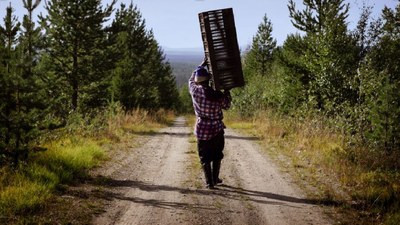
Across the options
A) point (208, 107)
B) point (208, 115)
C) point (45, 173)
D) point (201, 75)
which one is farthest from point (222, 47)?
point (45, 173)

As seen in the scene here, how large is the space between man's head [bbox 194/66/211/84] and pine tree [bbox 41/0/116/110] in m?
10.8

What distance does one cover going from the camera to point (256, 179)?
7.66 metres

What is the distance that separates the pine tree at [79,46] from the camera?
54.6 feet

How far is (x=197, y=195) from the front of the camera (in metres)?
6.41

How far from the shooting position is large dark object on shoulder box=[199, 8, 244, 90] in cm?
636

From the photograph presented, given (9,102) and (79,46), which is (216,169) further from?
(79,46)

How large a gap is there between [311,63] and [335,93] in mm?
2517

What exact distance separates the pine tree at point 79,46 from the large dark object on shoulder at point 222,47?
36.6 feet

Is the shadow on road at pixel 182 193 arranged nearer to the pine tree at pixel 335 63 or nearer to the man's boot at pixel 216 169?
the man's boot at pixel 216 169

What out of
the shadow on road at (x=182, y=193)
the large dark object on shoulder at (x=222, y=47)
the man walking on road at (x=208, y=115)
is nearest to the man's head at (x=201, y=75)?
the man walking on road at (x=208, y=115)

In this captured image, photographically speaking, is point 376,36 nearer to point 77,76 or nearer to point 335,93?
point 335,93

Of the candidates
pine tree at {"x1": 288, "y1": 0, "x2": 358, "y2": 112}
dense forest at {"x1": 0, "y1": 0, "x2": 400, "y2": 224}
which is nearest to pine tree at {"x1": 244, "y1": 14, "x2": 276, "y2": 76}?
dense forest at {"x1": 0, "y1": 0, "x2": 400, "y2": 224}

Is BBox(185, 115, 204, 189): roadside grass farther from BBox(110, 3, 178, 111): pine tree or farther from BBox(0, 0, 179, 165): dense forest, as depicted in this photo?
BBox(110, 3, 178, 111): pine tree

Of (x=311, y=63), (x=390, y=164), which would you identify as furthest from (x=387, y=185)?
(x=311, y=63)
